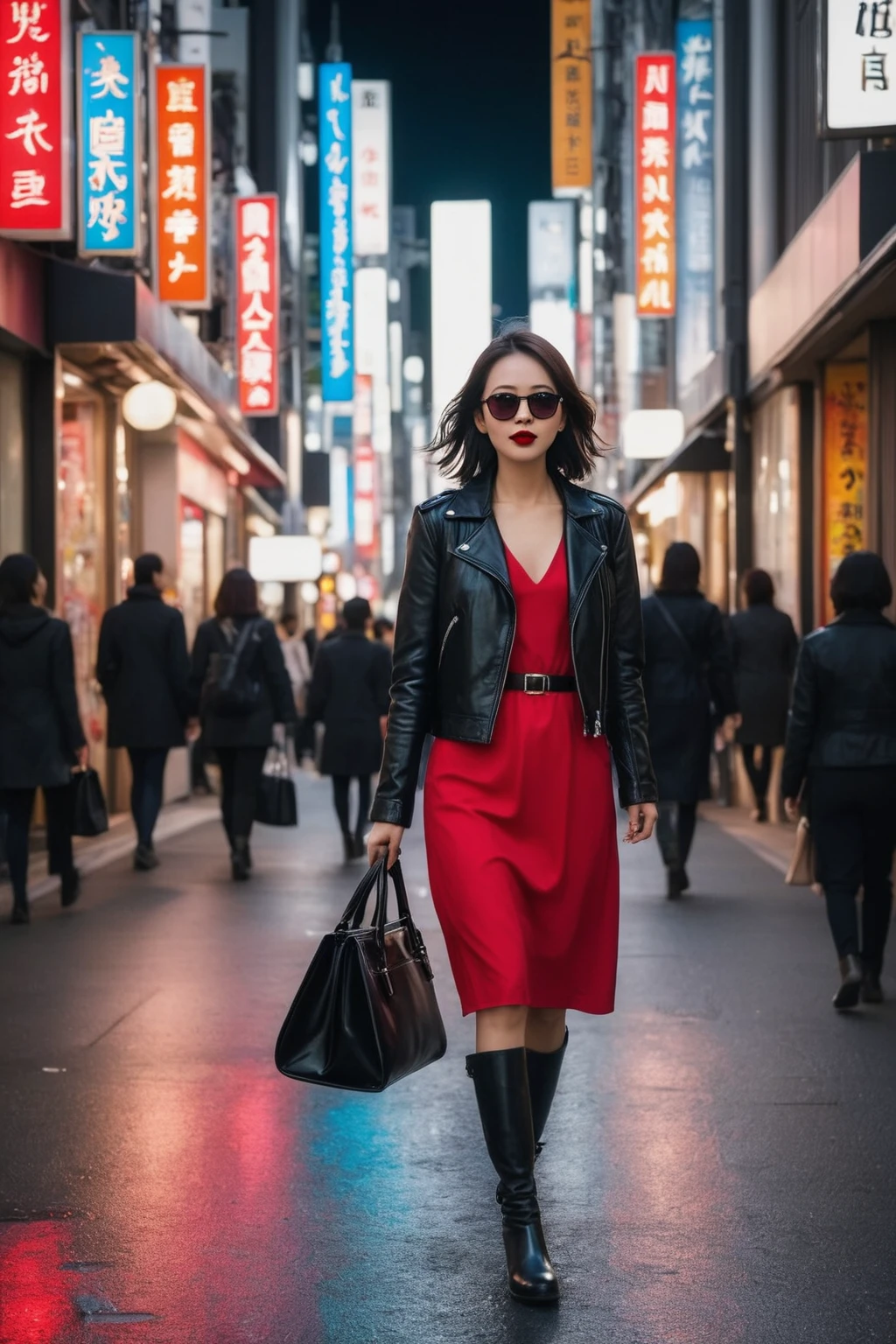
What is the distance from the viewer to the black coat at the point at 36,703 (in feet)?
30.8

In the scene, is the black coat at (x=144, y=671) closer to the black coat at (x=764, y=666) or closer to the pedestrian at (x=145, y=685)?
the pedestrian at (x=145, y=685)

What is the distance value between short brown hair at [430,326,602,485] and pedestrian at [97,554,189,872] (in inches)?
295

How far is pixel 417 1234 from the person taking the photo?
4.33 metres

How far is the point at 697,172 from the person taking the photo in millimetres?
21031

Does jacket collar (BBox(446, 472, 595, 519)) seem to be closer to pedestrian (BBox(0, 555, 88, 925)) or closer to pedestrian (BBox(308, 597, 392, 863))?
pedestrian (BBox(0, 555, 88, 925))

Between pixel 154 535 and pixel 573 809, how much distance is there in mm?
15096

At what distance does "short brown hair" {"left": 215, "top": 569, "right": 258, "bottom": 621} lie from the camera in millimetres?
11695

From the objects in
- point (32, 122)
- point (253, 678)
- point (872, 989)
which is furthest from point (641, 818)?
point (32, 122)

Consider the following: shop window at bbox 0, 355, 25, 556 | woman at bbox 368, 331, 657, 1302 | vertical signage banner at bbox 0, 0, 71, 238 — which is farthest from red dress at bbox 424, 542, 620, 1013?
shop window at bbox 0, 355, 25, 556

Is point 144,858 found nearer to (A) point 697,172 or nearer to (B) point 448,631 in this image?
(B) point 448,631

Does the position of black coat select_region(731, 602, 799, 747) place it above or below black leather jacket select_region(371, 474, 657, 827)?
below

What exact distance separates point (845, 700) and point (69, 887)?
15.6ft

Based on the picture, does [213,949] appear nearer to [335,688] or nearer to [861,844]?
[861,844]

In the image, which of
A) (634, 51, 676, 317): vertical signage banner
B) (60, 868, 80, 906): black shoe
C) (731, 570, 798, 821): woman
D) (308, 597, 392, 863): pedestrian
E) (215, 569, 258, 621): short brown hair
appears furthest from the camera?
(634, 51, 676, 317): vertical signage banner
